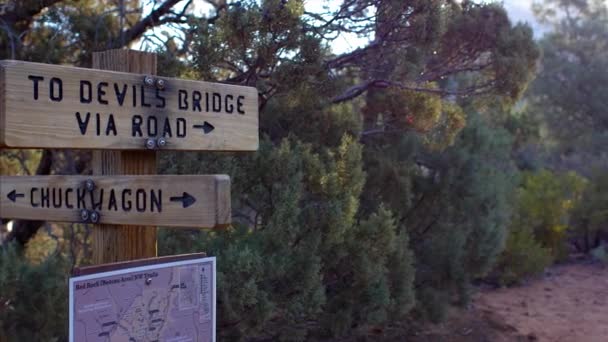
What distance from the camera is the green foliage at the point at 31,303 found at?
5238mm

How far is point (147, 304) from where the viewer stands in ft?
8.64

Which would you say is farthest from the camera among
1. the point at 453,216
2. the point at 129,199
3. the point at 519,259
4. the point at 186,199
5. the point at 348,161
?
the point at 519,259

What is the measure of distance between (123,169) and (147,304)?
511mm

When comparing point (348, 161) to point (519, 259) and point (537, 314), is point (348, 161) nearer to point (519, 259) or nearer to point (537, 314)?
point (537, 314)

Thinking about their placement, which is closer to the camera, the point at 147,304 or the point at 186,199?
the point at 186,199

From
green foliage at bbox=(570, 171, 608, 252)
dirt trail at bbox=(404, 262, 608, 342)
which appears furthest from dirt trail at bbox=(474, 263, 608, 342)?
green foliage at bbox=(570, 171, 608, 252)

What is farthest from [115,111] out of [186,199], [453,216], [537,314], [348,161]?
[537,314]

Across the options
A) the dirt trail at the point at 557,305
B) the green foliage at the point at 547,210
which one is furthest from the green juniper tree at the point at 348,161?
the green foliage at the point at 547,210

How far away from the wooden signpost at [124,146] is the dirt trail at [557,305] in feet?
19.9

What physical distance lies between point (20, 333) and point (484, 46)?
495cm

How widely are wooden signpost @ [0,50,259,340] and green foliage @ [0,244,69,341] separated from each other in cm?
247

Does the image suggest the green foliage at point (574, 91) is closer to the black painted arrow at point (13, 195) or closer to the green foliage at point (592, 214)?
the green foliage at point (592, 214)

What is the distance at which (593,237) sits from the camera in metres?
13.4

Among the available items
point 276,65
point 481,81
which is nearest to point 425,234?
point 481,81
